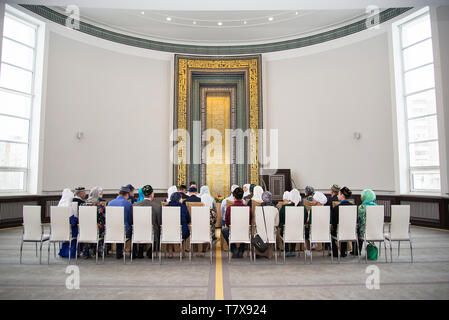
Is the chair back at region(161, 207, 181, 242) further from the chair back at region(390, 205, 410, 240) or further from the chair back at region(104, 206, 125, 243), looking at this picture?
the chair back at region(390, 205, 410, 240)

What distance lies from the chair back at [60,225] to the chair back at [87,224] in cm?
18

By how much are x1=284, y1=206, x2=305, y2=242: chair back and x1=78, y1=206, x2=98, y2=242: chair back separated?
263 cm

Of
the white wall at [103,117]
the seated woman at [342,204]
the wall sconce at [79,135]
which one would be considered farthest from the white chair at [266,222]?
the wall sconce at [79,135]

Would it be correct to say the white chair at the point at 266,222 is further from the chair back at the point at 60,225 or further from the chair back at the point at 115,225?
the chair back at the point at 60,225

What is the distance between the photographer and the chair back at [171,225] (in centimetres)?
417

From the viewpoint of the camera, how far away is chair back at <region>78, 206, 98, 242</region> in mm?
4206

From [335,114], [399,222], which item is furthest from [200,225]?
[335,114]

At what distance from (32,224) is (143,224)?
5.41 feet

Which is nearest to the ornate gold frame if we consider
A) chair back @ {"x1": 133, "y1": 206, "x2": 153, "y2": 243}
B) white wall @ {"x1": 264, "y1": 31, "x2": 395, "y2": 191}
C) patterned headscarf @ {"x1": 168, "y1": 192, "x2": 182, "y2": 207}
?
white wall @ {"x1": 264, "y1": 31, "x2": 395, "y2": 191}

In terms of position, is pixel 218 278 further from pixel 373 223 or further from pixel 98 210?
pixel 373 223

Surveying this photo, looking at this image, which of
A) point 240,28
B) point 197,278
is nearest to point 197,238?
point 197,278

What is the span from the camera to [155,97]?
412 inches

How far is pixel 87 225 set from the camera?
4.23m
